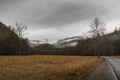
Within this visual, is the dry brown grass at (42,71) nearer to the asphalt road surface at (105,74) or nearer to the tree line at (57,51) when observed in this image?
the asphalt road surface at (105,74)

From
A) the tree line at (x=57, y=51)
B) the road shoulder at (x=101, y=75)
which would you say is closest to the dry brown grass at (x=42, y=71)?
the road shoulder at (x=101, y=75)

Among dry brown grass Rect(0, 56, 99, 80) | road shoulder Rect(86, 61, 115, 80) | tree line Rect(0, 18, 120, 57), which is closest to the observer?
road shoulder Rect(86, 61, 115, 80)

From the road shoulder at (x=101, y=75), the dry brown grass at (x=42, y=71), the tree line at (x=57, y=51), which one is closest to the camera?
the road shoulder at (x=101, y=75)

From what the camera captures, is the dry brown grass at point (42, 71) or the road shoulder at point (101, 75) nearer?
the road shoulder at point (101, 75)

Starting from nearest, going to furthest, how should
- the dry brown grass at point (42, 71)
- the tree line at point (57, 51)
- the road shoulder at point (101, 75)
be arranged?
the road shoulder at point (101, 75)
the dry brown grass at point (42, 71)
the tree line at point (57, 51)

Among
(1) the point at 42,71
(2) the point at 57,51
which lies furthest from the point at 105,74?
(2) the point at 57,51

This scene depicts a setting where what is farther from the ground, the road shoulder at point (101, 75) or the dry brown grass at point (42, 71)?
the dry brown grass at point (42, 71)

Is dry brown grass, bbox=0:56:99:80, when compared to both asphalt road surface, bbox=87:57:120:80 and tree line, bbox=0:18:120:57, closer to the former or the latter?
asphalt road surface, bbox=87:57:120:80

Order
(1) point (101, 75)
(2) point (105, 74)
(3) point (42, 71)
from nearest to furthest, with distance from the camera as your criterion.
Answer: (1) point (101, 75) < (2) point (105, 74) < (3) point (42, 71)

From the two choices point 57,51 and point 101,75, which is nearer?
point 101,75

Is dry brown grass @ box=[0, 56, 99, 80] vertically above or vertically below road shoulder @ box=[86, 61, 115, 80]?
above

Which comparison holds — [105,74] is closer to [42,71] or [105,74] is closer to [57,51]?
[42,71]

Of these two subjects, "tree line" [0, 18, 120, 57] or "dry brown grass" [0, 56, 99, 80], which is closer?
"dry brown grass" [0, 56, 99, 80]

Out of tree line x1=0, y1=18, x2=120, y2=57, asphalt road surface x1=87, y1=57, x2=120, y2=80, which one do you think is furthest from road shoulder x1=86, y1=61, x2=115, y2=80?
tree line x1=0, y1=18, x2=120, y2=57
